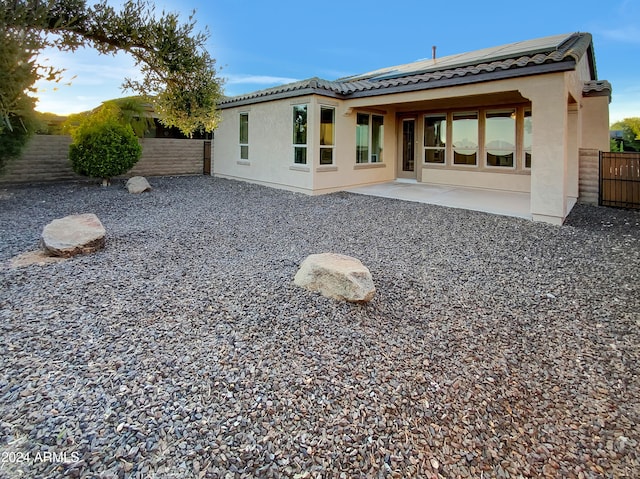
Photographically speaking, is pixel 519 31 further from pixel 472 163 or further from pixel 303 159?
pixel 303 159

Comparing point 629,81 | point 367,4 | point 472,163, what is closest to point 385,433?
point 472,163

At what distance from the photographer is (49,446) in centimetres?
209

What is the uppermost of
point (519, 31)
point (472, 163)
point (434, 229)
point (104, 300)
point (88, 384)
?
point (519, 31)

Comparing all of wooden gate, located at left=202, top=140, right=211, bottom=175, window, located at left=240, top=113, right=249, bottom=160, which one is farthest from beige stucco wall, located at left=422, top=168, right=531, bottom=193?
wooden gate, located at left=202, top=140, right=211, bottom=175

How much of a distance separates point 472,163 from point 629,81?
8.96 meters

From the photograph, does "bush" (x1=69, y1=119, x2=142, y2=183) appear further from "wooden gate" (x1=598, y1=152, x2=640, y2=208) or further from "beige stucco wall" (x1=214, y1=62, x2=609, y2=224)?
"wooden gate" (x1=598, y1=152, x2=640, y2=208)

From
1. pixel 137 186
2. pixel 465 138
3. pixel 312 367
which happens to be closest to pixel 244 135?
pixel 137 186

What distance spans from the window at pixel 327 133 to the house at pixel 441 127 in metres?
0.03

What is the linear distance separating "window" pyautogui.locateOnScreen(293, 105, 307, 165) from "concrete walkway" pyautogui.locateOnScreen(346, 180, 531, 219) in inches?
73.8

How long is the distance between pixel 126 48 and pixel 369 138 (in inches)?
391

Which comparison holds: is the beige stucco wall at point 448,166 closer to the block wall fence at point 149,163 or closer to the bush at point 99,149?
the block wall fence at point 149,163

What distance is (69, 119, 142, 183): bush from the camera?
1159cm

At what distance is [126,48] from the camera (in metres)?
4.34

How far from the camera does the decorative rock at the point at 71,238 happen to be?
5289 millimetres
